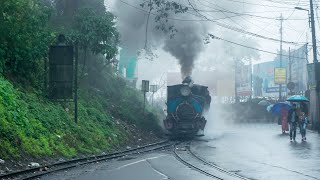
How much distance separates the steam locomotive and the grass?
8.93 feet

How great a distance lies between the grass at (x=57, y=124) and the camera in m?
14.6

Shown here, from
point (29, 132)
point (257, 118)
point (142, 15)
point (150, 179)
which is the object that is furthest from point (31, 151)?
point (257, 118)

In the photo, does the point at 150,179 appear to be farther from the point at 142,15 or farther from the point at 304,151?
the point at 142,15

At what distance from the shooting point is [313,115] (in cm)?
2928

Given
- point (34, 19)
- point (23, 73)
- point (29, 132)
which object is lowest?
point (29, 132)

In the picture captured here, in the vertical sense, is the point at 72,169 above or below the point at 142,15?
below

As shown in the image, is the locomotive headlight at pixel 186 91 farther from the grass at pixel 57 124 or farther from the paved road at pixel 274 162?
the paved road at pixel 274 162

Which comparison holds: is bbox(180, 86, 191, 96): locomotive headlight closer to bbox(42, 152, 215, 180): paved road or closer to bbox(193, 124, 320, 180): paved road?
bbox(193, 124, 320, 180): paved road

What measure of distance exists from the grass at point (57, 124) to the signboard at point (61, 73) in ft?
2.34

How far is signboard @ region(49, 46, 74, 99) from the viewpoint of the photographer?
66.5ft

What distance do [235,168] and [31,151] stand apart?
6433 millimetres

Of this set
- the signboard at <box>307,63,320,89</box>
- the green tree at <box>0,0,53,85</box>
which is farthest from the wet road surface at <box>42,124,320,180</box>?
the signboard at <box>307,63,320,89</box>

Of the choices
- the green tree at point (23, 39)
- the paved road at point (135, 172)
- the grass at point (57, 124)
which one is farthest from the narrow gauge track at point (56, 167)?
the green tree at point (23, 39)

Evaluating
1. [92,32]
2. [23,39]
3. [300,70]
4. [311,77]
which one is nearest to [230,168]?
[23,39]
